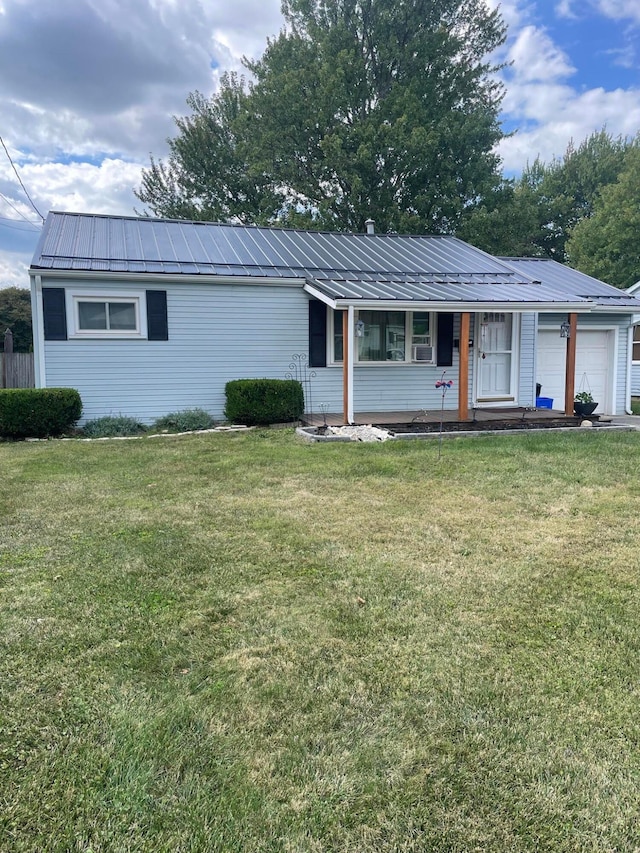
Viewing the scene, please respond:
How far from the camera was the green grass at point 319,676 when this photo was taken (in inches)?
67.0

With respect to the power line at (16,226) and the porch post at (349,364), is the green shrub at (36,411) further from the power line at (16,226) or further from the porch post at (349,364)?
the power line at (16,226)

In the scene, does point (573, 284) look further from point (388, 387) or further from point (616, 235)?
point (616, 235)

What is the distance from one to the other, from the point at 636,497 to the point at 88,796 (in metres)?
5.20

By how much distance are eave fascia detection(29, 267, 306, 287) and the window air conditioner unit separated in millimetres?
2700

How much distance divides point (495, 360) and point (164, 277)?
7.12m

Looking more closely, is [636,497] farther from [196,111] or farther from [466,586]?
[196,111]

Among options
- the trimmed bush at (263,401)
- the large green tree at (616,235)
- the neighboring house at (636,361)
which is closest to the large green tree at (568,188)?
the large green tree at (616,235)

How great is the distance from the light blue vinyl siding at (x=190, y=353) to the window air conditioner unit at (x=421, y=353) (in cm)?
230

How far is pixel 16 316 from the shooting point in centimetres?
2406

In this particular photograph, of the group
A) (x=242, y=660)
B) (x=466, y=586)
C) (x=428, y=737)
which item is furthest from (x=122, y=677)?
(x=466, y=586)

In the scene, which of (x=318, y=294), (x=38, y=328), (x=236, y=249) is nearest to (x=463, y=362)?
(x=318, y=294)

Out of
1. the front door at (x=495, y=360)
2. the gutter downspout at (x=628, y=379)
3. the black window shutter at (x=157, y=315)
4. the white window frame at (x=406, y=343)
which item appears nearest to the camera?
the black window shutter at (x=157, y=315)

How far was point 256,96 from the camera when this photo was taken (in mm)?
21906

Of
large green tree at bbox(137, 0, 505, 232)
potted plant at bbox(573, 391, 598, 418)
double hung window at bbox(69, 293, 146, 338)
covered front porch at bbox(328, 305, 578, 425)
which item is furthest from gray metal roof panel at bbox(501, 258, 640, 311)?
double hung window at bbox(69, 293, 146, 338)
